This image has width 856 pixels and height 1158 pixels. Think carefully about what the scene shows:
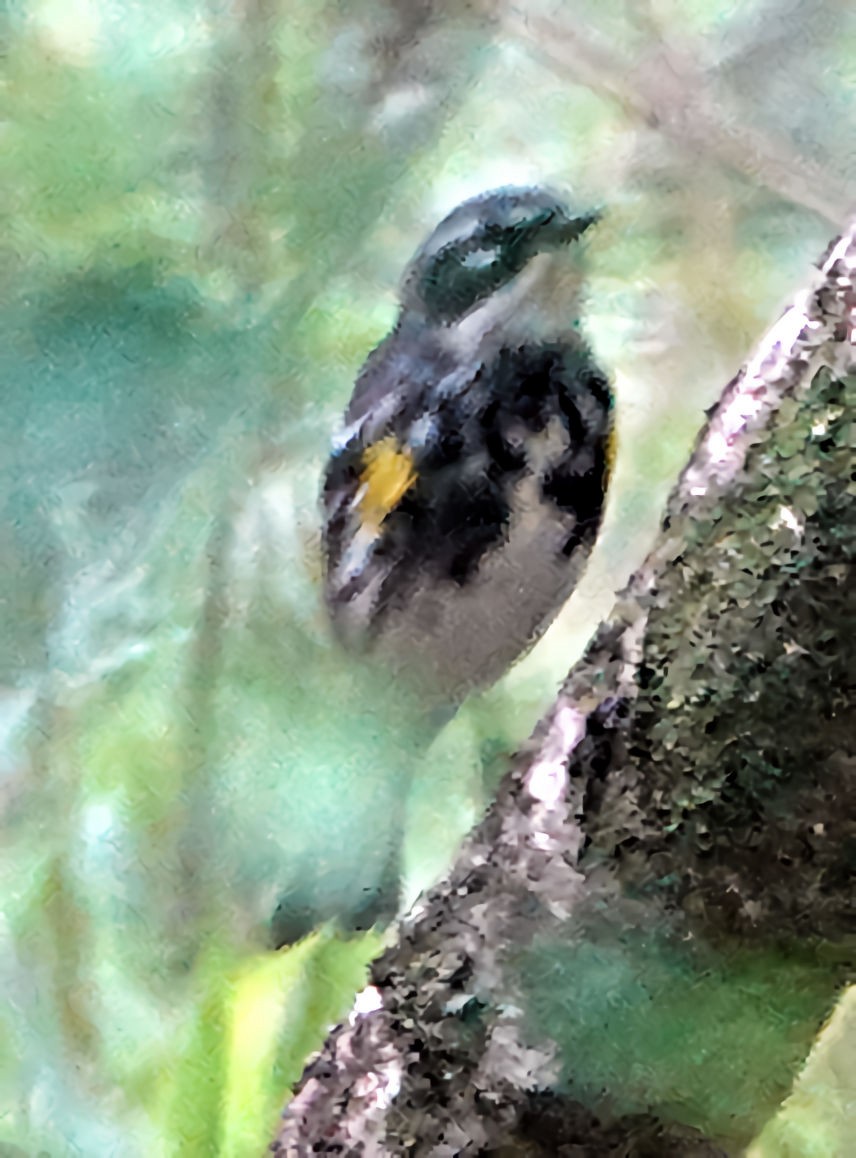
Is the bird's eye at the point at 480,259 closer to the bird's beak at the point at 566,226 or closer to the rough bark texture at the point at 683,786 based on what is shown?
the bird's beak at the point at 566,226

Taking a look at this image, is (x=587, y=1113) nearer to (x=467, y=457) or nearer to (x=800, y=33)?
(x=467, y=457)

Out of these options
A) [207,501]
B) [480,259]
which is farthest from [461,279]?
[207,501]

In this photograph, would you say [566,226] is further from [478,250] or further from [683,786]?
[683,786]

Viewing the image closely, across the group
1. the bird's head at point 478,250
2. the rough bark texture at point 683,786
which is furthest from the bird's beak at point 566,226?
the rough bark texture at point 683,786

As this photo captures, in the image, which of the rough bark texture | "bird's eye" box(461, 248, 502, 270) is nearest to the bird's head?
"bird's eye" box(461, 248, 502, 270)

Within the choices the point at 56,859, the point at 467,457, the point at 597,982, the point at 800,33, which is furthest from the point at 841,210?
the point at 56,859

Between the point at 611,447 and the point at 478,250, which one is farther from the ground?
the point at 478,250
